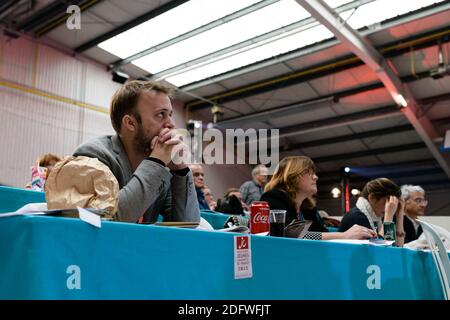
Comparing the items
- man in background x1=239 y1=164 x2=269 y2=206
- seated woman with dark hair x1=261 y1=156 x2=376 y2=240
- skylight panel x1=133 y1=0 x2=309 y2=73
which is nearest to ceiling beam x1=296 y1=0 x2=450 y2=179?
skylight panel x1=133 y1=0 x2=309 y2=73

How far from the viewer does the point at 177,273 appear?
958mm

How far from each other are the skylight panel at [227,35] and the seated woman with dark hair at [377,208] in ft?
13.9

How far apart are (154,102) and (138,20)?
19.9 ft

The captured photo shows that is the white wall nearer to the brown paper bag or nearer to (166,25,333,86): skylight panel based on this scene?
(166,25,333,86): skylight panel

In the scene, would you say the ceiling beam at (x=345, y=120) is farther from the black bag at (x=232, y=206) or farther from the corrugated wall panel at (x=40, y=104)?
the black bag at (x=232, y=206)

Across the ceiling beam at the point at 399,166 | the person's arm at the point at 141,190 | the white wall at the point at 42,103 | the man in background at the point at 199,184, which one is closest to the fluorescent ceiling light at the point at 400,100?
the ceiling beam at the point at 399,166

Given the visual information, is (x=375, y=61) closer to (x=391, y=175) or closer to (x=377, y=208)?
(x=377, y=208)

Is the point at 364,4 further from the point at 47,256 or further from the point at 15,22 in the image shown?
the point at 47,256

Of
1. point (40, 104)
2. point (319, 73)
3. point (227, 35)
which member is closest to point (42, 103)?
point (40, 104)

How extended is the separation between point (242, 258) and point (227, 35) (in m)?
6.72

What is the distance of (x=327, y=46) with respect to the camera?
7.60m

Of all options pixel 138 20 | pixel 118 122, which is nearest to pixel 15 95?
pixel 138 20

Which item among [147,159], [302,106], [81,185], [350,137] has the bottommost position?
[81,185]
